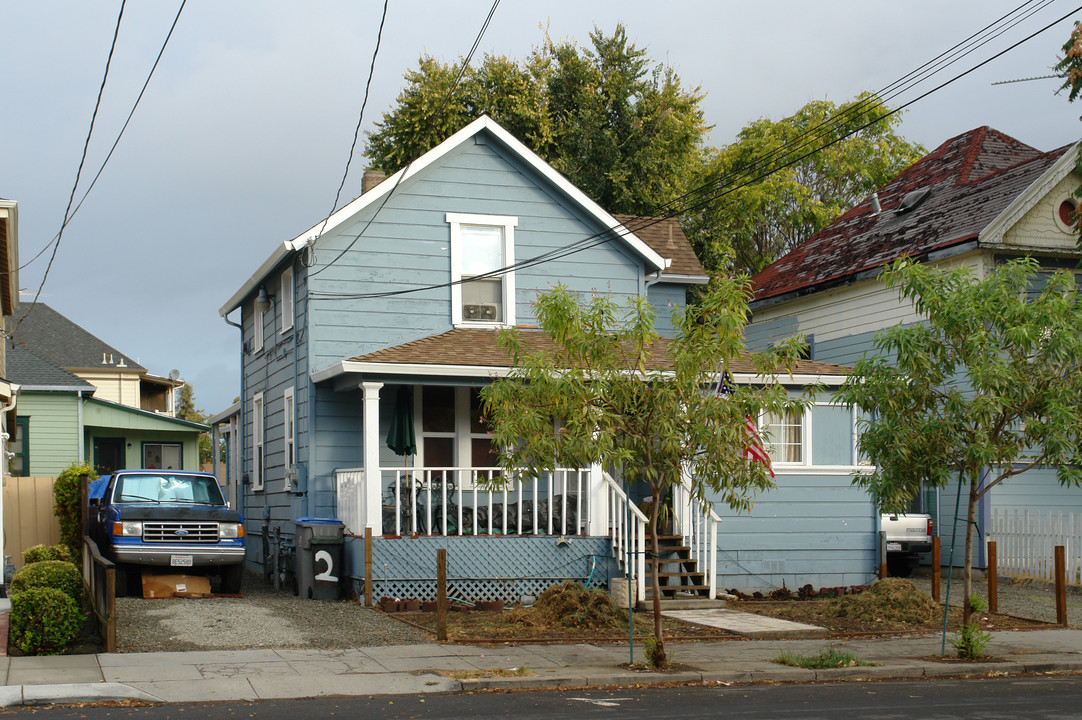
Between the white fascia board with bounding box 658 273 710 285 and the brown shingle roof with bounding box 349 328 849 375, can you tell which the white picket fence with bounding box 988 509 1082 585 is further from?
the white fascia board with bounding box 658 273 710 285

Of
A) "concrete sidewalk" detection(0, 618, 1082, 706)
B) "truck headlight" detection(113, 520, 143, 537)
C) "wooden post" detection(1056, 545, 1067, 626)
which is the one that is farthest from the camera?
"truck headlight" detection(113, 520, 143, 537)

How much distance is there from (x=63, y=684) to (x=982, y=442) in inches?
357

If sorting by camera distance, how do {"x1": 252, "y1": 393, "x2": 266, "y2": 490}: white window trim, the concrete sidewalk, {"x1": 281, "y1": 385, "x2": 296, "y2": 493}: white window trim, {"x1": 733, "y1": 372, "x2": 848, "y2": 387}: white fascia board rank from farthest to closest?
{"x1": 252, "y1": 393, "x2": 266, "y2": 490}: white window trim
{"x1": 281, "y1": 385, "x2": 296, "y2": 493}: white window trim
{"x1": 733, "y1": 372, "x2": 848, "y2": 387}: white fascia board
the concrete sidewalk

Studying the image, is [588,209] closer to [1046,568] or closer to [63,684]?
[1046,568]

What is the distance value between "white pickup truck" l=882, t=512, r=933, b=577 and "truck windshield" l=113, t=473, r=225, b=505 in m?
11.4

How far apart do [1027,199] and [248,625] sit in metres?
15.6

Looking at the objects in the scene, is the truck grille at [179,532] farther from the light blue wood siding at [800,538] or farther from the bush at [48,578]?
the light blue wood siding at [800,538]

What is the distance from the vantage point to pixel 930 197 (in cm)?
2544

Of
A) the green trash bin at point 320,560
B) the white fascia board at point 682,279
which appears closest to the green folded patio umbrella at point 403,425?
the green trash bin at point 320,560

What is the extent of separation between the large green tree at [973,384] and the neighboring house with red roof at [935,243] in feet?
25.1

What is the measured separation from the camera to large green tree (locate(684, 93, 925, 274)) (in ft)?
131

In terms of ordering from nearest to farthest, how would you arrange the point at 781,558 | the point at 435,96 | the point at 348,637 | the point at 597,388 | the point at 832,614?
the point at 597,388 → the point at 348,637 → the point at 832,614 → the point at 781,558 → the point at 435,96

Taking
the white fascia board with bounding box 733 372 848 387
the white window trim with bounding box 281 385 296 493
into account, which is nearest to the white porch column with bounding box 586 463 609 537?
the white fascia board with bounding box 733 372 848 387

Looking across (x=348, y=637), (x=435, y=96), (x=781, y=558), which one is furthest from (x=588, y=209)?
(x=435, y=96)
